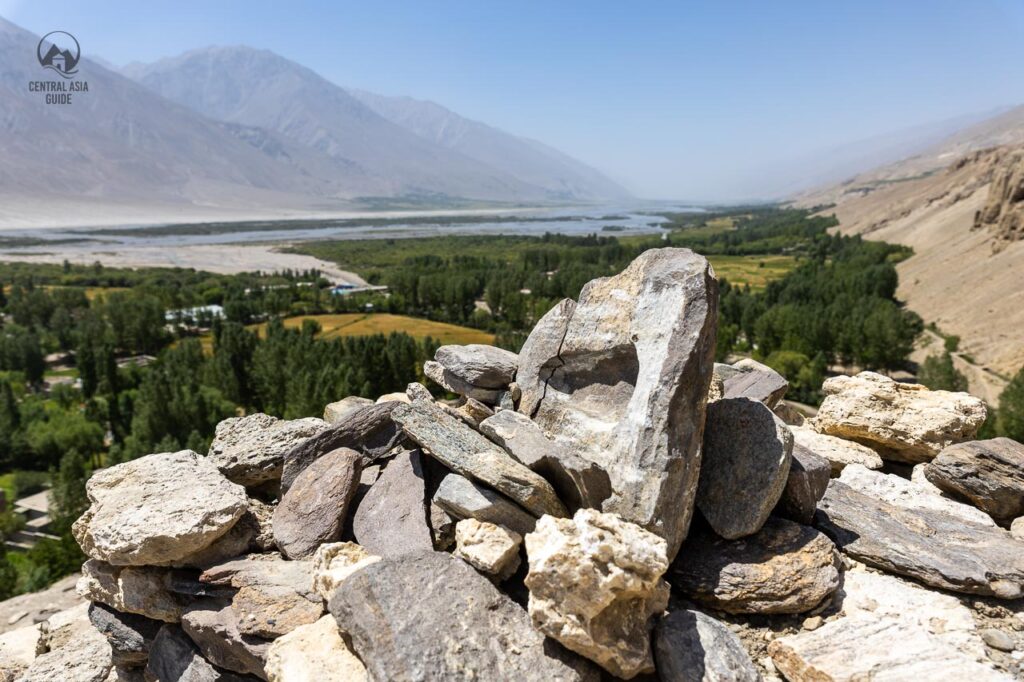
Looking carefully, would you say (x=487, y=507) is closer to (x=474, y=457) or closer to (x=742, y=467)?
(x=474, y=457)

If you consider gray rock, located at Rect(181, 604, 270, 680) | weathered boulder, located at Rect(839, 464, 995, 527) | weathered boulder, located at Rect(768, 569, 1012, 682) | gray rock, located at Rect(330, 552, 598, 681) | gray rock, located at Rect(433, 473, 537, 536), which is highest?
gray rock, located at Rect(433, 473, 537, 536)

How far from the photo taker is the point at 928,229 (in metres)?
158

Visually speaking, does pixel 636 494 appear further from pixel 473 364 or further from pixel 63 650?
pixel 63 650

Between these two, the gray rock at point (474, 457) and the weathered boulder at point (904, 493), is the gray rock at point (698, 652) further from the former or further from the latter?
the weathered boulder at point (904, 493)

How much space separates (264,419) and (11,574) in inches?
1309

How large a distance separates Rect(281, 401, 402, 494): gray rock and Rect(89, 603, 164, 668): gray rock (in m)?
3.09

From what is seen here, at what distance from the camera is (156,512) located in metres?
9.61

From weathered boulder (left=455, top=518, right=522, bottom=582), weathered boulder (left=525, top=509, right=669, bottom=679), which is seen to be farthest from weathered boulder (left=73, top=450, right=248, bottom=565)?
weathered boulder (left=525, top=509, right=669, bottom=679)

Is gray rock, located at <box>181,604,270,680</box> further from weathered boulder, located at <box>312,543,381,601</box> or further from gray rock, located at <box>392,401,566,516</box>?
gray rock, located at <box>392,401,566,516</box>

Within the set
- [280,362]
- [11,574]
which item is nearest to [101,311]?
[280,362]

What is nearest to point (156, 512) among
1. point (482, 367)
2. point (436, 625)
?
point (436, 625)

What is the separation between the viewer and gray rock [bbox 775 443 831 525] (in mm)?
9484

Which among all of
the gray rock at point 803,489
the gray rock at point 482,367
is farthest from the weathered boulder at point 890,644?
the gray rock at point 482,367

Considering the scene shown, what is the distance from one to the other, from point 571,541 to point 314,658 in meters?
→ 3.79
